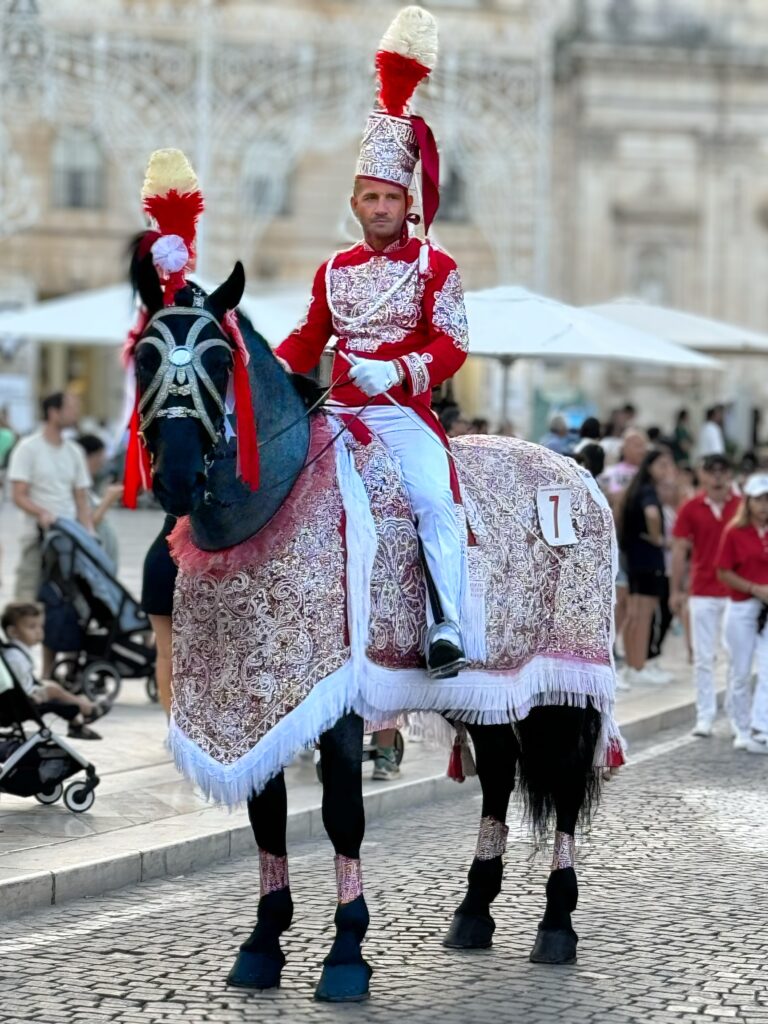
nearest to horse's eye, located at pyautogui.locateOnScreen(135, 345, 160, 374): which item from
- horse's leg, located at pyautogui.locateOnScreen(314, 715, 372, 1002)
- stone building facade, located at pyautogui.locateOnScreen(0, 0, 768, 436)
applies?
horse's leg, located at pyautogui.locateOnScreen(314, 715, 372, 1002)

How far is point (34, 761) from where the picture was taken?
9.30 meters

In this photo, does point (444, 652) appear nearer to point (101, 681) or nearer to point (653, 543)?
point (101, 681)

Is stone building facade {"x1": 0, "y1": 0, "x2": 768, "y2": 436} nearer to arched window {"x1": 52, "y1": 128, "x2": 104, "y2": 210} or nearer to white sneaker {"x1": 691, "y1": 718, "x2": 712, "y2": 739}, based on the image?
arched window {"x1": 52, "y1": 128, "x2": 104, "y2": 210}

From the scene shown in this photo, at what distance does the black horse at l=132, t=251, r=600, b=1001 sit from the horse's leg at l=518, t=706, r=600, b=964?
1 cm

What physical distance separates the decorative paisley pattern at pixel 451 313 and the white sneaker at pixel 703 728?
6.87 meters

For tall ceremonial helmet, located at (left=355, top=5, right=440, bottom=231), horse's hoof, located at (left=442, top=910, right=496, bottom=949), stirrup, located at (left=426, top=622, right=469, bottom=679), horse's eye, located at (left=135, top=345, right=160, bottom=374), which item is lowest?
horse's hoof, located at (left=442, top=910, right=496, bottom=949)

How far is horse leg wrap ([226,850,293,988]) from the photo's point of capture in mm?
6684

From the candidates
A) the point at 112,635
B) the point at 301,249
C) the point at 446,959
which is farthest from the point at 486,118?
the point at 446,959

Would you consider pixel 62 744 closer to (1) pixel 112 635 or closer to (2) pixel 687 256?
(1) pixel 112 635

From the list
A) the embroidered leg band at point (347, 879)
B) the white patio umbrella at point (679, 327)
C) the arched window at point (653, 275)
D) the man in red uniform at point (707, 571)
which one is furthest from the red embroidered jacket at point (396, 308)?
the arched window at point (653, 275)

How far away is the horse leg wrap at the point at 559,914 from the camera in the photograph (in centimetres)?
707

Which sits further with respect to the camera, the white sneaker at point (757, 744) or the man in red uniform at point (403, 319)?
the white sneaker at point (757, 744)

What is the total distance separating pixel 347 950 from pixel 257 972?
32 centimetres

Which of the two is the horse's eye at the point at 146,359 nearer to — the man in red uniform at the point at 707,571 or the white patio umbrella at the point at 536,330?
the white patio umbrella at the point at 536,330
